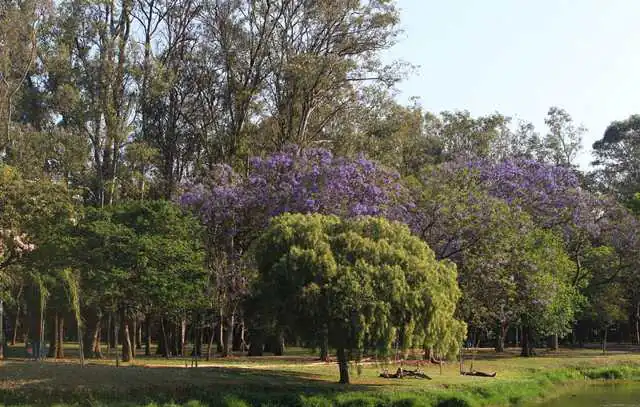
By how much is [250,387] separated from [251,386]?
11 cm

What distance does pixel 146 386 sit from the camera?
25547 mm

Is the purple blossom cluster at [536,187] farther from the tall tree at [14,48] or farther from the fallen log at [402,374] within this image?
the tall tree at [14,48]

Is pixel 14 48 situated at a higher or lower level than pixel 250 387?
higher

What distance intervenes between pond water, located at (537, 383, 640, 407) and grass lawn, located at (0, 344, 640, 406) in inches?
38.9

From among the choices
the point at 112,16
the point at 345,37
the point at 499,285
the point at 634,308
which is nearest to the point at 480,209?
the point at 499,285

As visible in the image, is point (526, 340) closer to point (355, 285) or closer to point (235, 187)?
point (235, 187)

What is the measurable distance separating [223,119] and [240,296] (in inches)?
778

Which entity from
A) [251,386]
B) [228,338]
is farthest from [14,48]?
[251,386]

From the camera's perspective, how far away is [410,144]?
59031 mm

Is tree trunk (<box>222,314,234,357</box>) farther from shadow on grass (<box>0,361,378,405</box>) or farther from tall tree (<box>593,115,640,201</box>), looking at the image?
tall tree (<box>593,115,640,201</box>)

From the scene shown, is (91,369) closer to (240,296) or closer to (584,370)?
(240,296)

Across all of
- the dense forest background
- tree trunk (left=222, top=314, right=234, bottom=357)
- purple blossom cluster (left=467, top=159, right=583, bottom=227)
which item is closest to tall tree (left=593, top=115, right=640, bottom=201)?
the dense forest background

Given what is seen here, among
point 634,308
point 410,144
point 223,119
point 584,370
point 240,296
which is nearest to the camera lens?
point 240,296

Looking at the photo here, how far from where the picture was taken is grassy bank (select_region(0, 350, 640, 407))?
2442 cm
